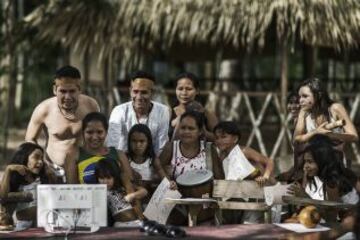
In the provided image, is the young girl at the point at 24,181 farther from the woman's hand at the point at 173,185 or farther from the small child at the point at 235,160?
the small child at the point at 235,160

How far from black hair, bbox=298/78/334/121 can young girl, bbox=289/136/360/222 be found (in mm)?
808

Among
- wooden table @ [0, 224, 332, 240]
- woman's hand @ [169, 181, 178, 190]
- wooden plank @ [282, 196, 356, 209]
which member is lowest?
wooden table @ [0, 224, 332, 240]

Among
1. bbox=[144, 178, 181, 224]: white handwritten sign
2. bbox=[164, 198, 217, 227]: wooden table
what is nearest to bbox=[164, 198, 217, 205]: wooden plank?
bbox=[164, 198, 217, 227]: wooden table

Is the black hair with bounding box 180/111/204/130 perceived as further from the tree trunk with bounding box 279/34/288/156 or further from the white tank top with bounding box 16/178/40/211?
the tree trunk with bounding box 279/34/288/156

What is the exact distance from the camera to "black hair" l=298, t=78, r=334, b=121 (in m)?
6.48

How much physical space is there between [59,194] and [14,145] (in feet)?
42.7

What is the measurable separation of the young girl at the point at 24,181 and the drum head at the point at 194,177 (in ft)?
3.19

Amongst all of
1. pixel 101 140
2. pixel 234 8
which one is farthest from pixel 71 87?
pixel 234 8

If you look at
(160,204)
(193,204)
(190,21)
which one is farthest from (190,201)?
(190,21)

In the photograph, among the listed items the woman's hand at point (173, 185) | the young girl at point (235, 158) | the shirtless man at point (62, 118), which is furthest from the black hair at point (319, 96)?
the shirtless man at point (62, 118)

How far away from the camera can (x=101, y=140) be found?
→ 5.60 metres

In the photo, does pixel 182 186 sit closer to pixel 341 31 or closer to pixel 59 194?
pixel 59 194

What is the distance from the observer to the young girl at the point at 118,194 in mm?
5504

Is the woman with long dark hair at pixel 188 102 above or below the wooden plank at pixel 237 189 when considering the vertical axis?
above
